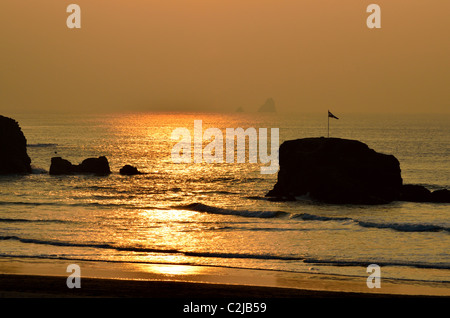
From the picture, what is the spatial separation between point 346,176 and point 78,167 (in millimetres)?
37276

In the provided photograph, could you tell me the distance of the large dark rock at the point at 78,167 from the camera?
246 feet

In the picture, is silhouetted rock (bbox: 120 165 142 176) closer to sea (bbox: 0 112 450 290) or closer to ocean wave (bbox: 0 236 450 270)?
sea (bbox: 0 112 450 290)

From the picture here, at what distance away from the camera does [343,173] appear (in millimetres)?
52594

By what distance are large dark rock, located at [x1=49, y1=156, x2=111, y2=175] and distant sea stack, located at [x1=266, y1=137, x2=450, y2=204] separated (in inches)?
1224

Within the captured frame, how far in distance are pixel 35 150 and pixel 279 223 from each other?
301 ft

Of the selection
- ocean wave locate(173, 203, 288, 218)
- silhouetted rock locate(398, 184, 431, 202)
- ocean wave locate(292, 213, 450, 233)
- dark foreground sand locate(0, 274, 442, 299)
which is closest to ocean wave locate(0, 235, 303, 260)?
dark foreground sand locate(0, 274, 442, 299)

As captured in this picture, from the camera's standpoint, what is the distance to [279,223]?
4269cm

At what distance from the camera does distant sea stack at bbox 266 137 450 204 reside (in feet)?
171

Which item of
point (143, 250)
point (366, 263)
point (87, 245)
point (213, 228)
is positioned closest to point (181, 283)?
point (143, 250)

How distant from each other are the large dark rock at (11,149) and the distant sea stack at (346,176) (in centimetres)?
3767

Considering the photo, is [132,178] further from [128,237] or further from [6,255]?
[6,255]

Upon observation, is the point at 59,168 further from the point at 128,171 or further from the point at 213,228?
the point at 213,228
